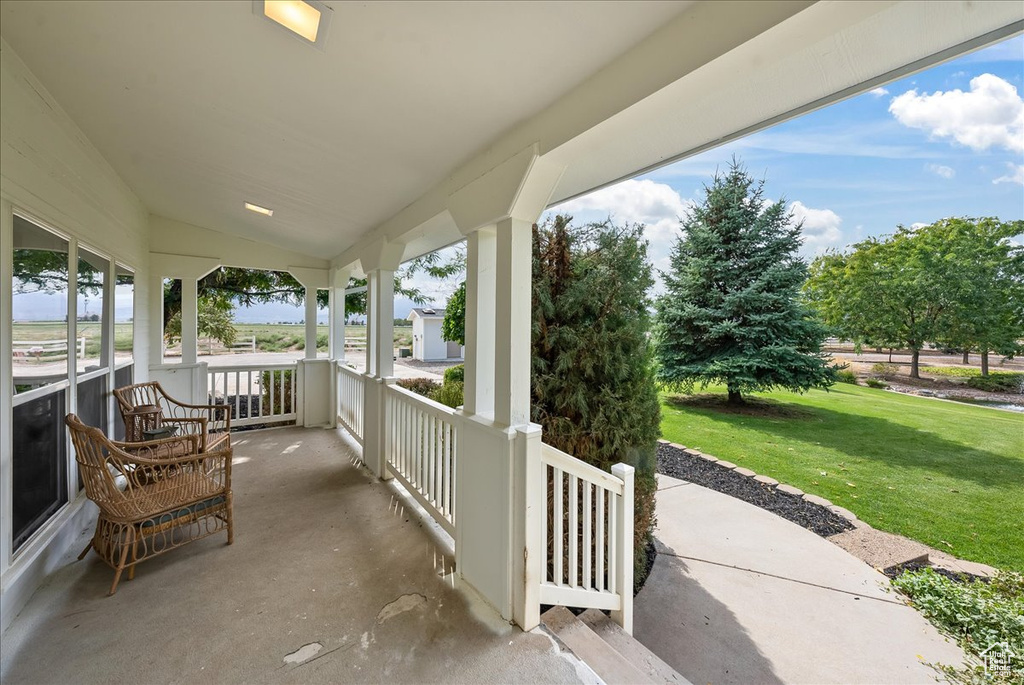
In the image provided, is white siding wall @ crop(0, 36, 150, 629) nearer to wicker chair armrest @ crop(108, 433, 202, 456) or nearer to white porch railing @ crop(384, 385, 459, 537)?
wicker chair armrest @ crop(108, 433, 202, 456)

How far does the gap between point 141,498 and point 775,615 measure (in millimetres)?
4026

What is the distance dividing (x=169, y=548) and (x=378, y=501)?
4.59ft

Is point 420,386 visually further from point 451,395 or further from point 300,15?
point 300,15

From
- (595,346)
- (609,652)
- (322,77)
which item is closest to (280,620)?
(609,652)

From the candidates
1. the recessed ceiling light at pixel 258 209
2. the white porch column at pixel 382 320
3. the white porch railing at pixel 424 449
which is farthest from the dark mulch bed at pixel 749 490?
the recessed ceiling light at pixel 258 209

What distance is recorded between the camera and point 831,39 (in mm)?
1065

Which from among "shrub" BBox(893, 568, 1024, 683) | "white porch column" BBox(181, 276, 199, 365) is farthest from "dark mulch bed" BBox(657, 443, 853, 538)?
"white porch column" BBox(181, 276, 199, 365)

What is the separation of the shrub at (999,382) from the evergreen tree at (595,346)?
1640mm

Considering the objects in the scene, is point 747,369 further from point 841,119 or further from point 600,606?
point 600,606

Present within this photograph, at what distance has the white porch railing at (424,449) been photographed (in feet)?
9.36

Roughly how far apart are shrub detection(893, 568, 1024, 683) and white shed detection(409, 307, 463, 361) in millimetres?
11972

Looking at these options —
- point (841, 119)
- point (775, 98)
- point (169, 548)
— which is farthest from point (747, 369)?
point (169, 548)

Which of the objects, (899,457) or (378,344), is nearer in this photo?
(899,457)

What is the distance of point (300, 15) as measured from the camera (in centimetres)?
138
